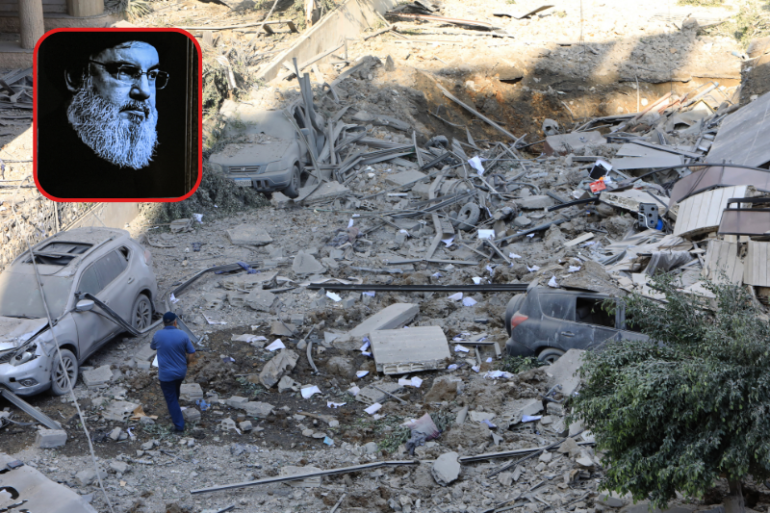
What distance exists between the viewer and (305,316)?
1128 cm

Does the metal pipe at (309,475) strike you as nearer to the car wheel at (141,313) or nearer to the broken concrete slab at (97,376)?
the broken concrete slab at (97,376)

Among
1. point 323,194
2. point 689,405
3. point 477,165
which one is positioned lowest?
point 323,194

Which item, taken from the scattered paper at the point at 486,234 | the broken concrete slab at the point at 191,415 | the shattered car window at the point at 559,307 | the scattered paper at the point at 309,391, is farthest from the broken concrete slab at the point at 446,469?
the scattered paper at the point at 486,234

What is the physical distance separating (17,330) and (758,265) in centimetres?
965

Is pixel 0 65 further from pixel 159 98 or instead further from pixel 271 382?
pixel 159 98

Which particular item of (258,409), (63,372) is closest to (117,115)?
(258,409)

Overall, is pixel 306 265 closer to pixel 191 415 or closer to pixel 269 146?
pixel 191 415

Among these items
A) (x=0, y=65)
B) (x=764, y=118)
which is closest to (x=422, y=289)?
(x=764, y=118)

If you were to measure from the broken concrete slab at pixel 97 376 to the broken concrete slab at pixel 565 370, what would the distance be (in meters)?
5.95

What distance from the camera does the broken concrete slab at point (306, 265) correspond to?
12.9 metres

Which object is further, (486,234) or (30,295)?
(486,234)

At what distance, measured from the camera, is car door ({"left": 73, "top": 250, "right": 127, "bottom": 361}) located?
9281 millimetres

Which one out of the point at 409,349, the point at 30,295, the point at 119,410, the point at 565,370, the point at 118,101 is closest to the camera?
the point at 118,101

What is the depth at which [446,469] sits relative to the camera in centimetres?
712
